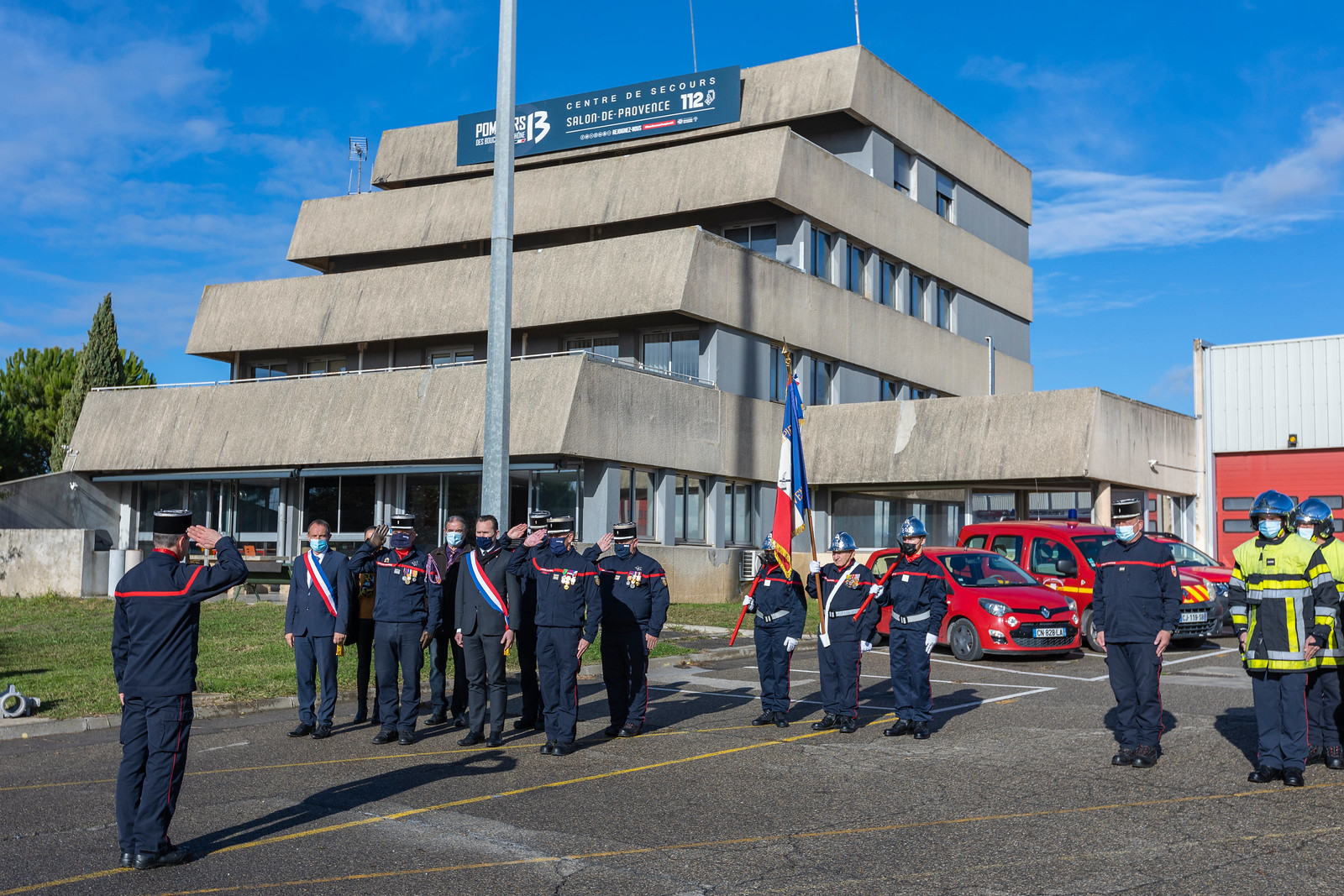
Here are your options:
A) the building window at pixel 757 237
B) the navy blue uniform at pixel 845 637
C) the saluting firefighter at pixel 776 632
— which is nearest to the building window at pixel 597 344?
the building window at pixel 757 237

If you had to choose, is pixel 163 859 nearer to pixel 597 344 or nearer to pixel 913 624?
pixel 913 624

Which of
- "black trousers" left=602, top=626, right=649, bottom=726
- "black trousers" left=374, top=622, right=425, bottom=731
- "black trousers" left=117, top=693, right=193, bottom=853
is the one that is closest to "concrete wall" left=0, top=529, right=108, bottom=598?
"black trousers" left=374, top=622, right=425, bottom=731

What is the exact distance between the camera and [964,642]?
17.6m

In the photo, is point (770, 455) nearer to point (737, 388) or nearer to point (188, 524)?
point (737, 388)

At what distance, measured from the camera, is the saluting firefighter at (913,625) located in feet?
36.7

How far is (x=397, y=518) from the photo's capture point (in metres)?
11.7

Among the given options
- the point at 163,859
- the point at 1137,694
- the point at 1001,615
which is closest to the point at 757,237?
the point at 1001,615

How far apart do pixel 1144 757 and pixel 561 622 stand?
4.90 metres

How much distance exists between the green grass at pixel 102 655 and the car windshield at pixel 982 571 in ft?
14.1

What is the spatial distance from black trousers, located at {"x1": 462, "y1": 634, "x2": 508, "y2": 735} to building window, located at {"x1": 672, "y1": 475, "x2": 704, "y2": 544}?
18.6 metres

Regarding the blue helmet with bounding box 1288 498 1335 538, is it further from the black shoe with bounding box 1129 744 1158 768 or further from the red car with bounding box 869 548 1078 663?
the red car with bounding box 869 548 1078 663

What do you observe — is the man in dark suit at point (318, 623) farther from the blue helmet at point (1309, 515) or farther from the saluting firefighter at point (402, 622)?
the blue helmet at point (1309, 515)

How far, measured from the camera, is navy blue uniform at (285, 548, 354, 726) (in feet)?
37.4

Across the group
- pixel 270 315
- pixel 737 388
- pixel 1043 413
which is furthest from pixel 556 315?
pixel 1043 413
